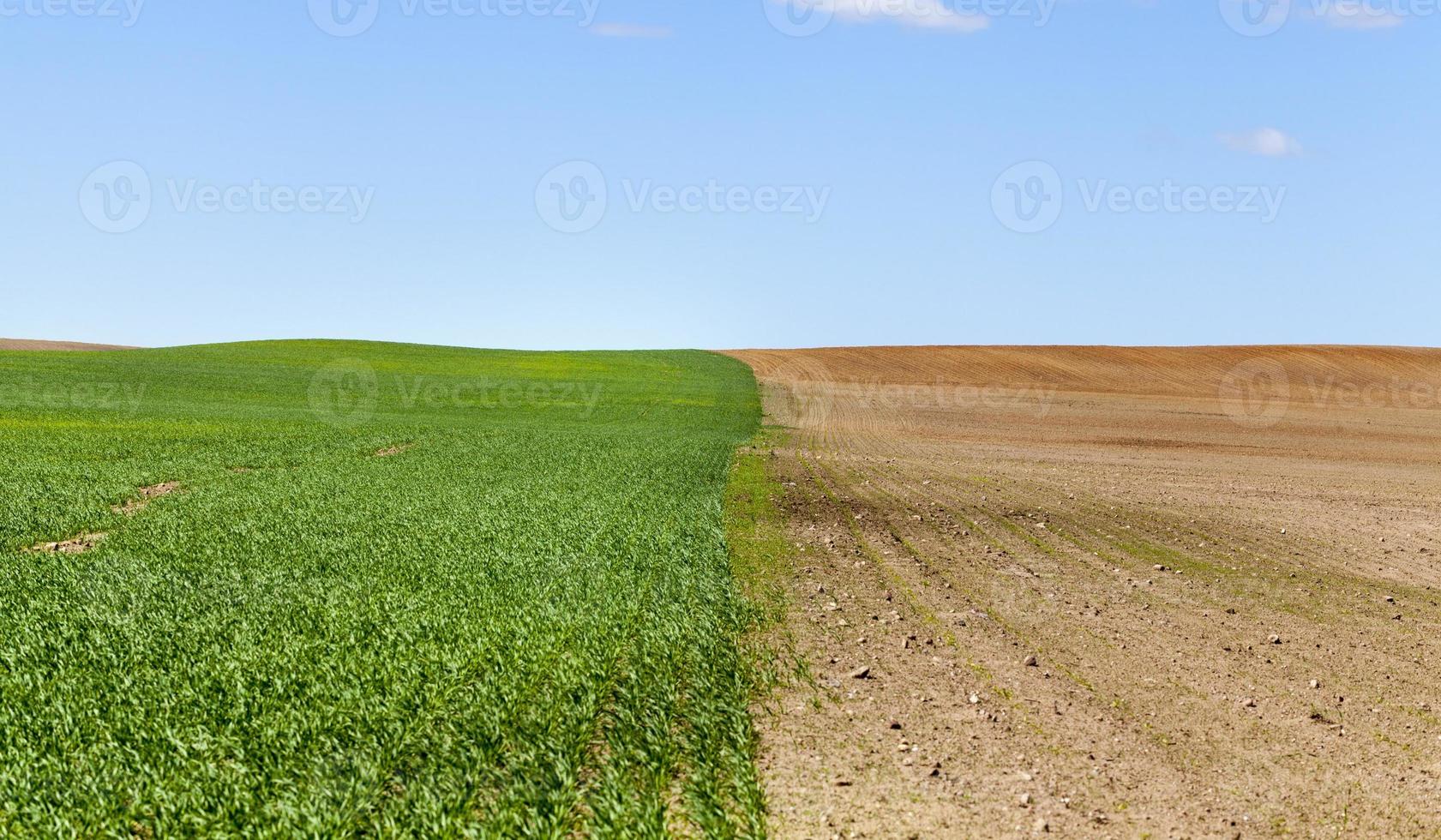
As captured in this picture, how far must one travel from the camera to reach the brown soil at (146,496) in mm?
19656

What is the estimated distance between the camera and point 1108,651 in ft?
36.2

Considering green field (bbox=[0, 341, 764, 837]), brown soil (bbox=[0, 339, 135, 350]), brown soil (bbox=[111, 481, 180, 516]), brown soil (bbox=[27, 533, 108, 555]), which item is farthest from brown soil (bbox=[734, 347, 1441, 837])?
brown soil (bbox=[0, 339, 135, 350])

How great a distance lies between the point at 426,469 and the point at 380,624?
1531 centimetres

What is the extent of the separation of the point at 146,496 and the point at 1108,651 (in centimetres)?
1772

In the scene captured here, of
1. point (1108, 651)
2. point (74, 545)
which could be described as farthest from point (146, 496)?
point (1108, 651)

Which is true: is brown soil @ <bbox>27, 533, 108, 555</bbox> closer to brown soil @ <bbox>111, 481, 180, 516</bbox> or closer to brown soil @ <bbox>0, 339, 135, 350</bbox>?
brown soil @ <bbox>111, 481, 180, 516</bbox>

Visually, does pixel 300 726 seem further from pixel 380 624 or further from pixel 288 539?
pixel 288 539

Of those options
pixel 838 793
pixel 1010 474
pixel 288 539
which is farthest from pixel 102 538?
pixel 1010 474

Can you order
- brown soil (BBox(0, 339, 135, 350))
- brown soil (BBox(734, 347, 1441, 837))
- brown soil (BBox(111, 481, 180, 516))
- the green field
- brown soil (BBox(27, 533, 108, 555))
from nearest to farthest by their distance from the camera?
the green field, brown soil (BBox(734, 347, 1441, 837)), brown soil (BBox(27, 533, 108, 555)), brown soil (BBox(111, 481, 180, 516)), brown soil (BBox(0, 339, 135, 350))

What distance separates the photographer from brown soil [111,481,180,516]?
64.5 ft

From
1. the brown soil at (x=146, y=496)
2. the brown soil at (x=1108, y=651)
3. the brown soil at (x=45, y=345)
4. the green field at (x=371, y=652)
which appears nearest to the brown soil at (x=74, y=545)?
the green field at (x=371, y=652)

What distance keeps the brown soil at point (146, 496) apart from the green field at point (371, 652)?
217 mm

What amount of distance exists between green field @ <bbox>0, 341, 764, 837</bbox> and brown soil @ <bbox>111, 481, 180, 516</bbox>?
22 centimetres

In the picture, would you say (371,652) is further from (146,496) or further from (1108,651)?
(146,496)
